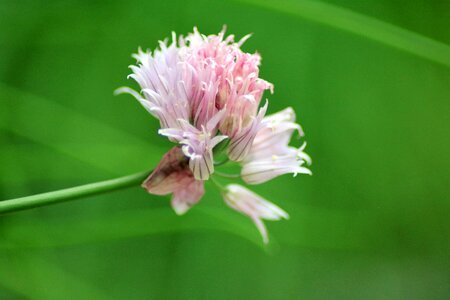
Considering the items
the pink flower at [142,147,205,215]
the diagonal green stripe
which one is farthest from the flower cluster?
the diagonal green stripe

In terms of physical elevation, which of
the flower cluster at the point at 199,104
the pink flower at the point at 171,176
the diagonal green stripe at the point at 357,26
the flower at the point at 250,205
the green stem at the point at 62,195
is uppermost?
the diagonal green stripe at the point at 357,26

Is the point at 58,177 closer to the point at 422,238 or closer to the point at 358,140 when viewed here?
the point at 358,140

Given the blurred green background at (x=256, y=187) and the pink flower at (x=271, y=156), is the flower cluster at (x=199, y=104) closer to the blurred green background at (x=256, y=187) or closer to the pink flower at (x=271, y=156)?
the pink flower at (x=271, y=156)

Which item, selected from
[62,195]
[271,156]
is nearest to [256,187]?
[271,156]

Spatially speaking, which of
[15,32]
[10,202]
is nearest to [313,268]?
[15,32]

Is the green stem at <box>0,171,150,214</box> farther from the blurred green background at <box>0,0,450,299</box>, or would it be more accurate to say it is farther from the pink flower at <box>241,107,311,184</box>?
the blurred green background at <box>0,0,450,299</box>

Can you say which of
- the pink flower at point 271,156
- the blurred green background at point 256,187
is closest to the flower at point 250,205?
the pink flower at point 271,156

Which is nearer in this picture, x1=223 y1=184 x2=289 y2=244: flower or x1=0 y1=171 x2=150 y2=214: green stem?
x1=0 y1=171 x2=150 y2=214: green stem
